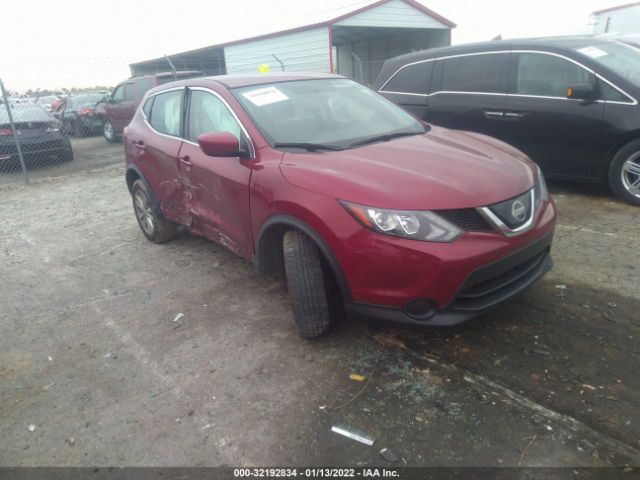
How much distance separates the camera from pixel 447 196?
2.43 m

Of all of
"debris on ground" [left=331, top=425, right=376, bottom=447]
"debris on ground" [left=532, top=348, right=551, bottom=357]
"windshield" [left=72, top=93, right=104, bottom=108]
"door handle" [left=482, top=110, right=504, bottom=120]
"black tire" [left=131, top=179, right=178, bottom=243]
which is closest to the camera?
"debris on ground" [left=331, top=425, right=376, bottom=447]

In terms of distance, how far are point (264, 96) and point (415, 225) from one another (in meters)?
1.71

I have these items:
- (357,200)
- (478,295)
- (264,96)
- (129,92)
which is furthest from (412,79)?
(129,92)

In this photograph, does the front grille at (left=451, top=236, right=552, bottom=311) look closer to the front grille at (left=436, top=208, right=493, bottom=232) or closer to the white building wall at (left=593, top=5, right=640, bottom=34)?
the front grille at (left=436, top=208, right=493, bottom=232)

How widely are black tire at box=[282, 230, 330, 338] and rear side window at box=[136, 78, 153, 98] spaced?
401 inches

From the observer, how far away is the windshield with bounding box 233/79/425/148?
319 centimetres

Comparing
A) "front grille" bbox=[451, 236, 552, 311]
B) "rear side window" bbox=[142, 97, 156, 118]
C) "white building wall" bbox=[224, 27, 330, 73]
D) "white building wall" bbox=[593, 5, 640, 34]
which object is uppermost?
"white building wall" bbox=[593, 5, 640, 34]

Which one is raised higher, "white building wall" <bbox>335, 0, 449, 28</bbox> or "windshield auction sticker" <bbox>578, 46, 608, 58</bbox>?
"white building wall" <bbox>335, 0, 449, 28</bbox>

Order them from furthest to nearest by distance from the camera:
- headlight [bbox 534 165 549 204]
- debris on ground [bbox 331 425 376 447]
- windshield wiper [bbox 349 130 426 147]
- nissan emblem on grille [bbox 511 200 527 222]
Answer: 1. windshield wiper [bbox 349 130 426 147]
2. headlight [bbox 534 165 549 204]
3. nissan emblem on grille [bbox 511 200 527 222]
4. debris on ground [bbox 331 425 376 447]

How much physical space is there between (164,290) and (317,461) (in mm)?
2342

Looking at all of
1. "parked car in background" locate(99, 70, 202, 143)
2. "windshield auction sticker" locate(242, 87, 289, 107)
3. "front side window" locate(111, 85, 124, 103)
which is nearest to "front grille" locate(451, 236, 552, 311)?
"windshield auction sticker" locate(242, 87, 289, 107)

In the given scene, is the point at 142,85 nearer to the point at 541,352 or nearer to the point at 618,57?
the point at 618,57

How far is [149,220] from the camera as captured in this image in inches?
197

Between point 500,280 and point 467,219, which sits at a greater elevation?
point 467,219
